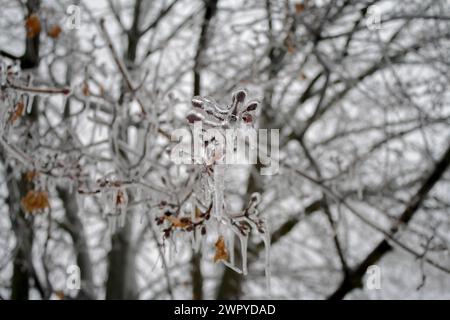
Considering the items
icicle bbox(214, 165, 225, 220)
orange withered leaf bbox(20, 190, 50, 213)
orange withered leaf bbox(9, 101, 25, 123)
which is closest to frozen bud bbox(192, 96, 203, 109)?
icicle bbox(214, 165, 225, 220)

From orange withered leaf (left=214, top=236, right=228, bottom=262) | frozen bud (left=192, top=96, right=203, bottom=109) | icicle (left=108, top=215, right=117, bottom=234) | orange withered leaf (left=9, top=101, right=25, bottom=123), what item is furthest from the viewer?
icicle (left=108, top=215, right=117, bottom=234)

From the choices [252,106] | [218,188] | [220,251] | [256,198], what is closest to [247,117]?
[252,106]

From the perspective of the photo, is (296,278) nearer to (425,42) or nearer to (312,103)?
(312,103)

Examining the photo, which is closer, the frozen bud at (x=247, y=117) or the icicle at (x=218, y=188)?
the frozen bud at (x=247, y=117)

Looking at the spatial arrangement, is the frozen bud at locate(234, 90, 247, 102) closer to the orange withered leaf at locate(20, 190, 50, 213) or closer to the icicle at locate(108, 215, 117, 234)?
the icicle at locate(108, 215, 117, 234)

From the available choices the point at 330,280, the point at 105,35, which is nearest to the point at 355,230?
the point at 330,280

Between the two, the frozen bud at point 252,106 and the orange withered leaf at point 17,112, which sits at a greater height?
the orange withered leaf at point 17,112

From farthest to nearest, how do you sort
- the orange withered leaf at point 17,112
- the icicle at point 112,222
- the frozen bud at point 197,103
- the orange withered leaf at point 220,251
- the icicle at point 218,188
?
the icicle at point 112,222 < the orange withered leaf at point 17,112 < the orange withered leaf at point 220,251 < the icicle at point 218,188 < the frozen bud at point 197,103

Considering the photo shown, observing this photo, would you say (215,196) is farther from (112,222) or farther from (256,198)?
(112,222)

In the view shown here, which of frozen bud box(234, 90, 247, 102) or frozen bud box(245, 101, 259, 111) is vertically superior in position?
frozen bud box(234, 90, 247, 102)

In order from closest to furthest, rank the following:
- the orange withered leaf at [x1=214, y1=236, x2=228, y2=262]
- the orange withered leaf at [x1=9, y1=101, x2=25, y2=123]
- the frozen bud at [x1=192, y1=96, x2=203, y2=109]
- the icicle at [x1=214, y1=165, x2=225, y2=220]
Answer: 1. the frozen bud at [x1=192, y1=96, x2=203, y2=109]
2. the icicle at [x1=214, y1=165, x2=225, y2=220]
3. the orange withered leaf at [x1=214, y1=236, x2=228, y2=262]
4. the orange withered leaf at [x1=9, y1=101, x2=25, y2=123]

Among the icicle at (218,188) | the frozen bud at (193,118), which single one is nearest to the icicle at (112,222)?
the icicle at (218,188)

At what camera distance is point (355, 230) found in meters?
6.91

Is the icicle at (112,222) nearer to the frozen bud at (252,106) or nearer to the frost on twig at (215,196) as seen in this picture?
the frost on twig at (215,196)
